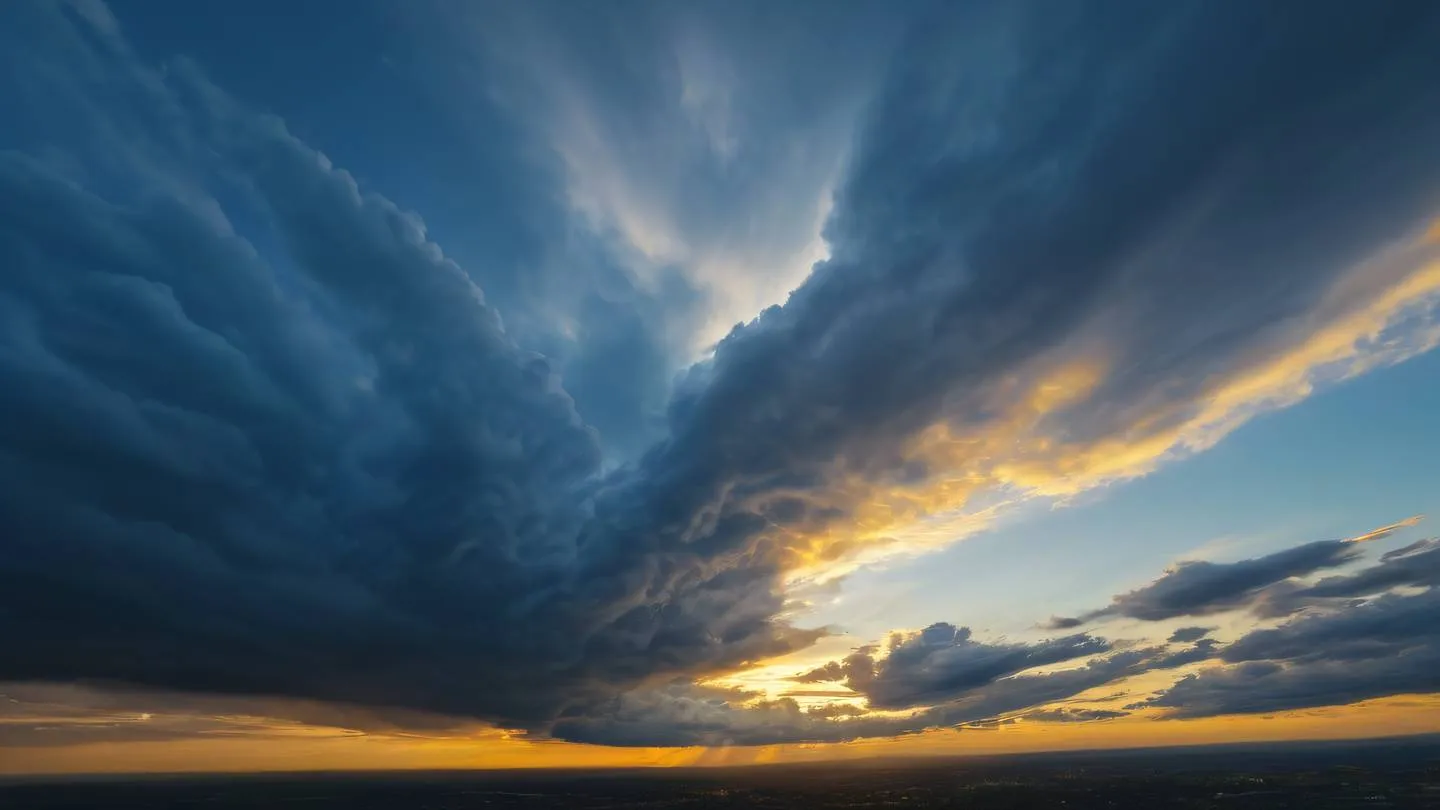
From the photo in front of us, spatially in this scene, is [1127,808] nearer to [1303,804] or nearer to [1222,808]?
[1222,808]

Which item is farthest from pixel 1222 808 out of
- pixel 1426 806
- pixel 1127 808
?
pixel 1426 806

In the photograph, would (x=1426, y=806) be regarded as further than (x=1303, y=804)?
No

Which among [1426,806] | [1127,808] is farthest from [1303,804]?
[1127,808]

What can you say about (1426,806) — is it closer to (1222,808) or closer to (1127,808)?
(1222,808)

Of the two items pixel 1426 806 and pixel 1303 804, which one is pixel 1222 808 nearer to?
pixel 1303 804

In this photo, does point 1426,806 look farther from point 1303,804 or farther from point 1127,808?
point 1127,808

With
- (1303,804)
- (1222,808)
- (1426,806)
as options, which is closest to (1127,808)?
(1222,808)
